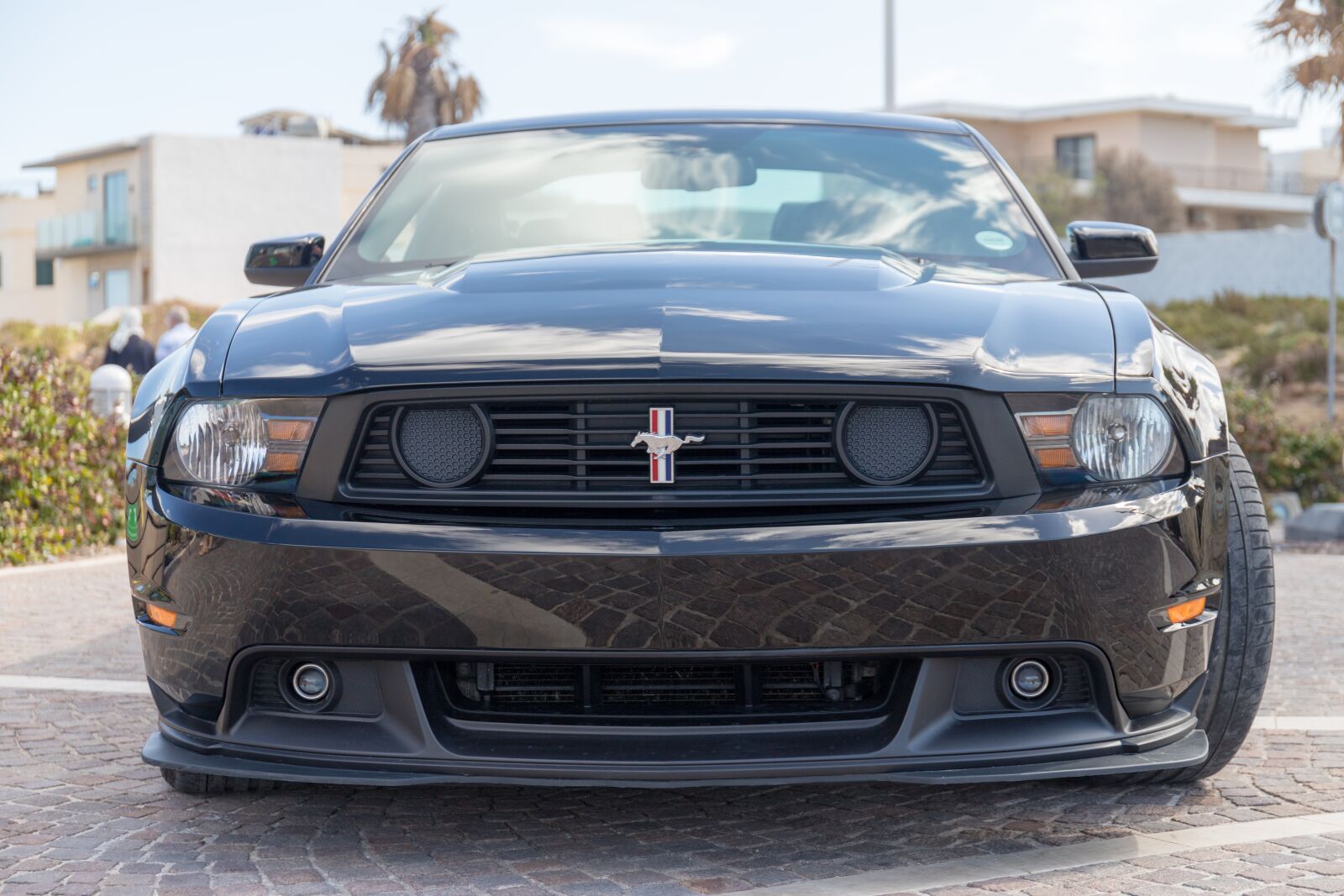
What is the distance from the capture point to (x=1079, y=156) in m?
59.3

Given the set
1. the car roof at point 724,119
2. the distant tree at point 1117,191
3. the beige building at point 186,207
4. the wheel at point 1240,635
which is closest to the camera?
the wheel at point 1240,635

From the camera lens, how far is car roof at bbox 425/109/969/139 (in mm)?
4219

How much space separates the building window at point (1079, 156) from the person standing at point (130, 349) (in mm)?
49866

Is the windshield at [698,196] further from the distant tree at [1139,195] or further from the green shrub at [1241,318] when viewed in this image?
the distant tree at [1139,195]

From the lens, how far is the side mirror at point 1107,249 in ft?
12.9

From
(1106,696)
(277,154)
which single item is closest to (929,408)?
(1106,696)

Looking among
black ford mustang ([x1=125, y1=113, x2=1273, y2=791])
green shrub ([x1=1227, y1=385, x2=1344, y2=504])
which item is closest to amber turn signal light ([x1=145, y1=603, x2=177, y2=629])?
black ford mustang ([x1=125, y1=113, x2=1273, y2=791])

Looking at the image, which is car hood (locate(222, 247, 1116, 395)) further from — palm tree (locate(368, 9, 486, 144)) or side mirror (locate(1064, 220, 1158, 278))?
palm tree (locate(368, 9, 486, 144))

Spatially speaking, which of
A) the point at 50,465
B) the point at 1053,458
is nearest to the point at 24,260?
the point at 50,465

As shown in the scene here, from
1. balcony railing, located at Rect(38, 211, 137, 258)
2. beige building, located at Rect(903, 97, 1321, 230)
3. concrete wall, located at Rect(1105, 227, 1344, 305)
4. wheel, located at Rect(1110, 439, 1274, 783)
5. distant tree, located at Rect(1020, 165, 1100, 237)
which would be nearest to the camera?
wheel, located at Rect(1110, 439, 1274, 783)

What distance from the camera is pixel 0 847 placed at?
2912mm

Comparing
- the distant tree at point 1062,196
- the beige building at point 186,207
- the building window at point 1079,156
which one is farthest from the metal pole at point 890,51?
the building window at point 1079,156

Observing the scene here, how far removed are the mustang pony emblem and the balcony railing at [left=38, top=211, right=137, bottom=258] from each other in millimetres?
53763

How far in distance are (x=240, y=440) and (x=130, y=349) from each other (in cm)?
1163
